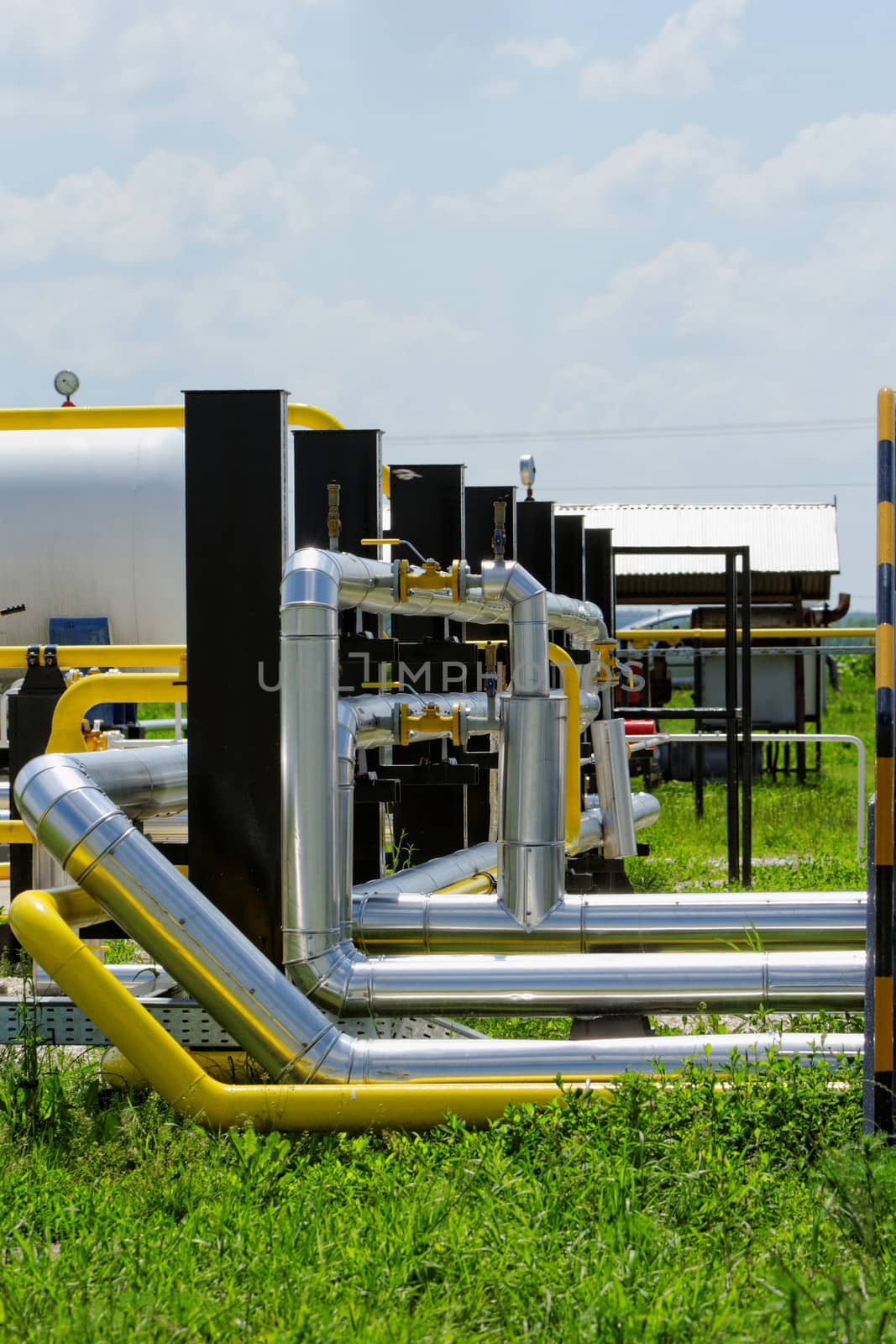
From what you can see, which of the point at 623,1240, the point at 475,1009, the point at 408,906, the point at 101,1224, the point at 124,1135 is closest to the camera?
the point at 623,1240

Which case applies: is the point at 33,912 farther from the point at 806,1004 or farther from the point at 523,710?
the point at 806,1004

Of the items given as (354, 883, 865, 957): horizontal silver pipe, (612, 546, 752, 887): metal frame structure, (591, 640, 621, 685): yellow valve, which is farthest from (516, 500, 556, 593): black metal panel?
(354, 883, 865, 957): horizontal silver pipe

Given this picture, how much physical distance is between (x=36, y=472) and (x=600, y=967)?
502 centimetres

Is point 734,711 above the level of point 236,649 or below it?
below

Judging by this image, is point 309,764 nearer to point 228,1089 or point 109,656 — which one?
point 228,1089

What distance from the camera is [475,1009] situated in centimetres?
419

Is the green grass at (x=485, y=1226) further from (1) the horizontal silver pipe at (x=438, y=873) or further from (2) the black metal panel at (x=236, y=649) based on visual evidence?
(1) the horizontal silver pipe at (x=438, y=873)

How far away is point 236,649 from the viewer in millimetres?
4473

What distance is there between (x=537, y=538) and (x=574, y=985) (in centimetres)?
429

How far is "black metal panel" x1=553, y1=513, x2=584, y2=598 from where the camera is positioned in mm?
8969

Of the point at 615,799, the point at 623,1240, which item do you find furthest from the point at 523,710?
the point at 615,799

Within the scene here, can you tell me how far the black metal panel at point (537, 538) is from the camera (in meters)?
8.03

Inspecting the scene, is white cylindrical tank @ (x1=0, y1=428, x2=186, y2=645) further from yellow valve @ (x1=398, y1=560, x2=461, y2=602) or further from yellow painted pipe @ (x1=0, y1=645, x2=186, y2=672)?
yellow valve @ (x1=398, y1=560, x2=461, y2=602)

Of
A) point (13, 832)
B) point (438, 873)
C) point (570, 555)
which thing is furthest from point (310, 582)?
point (570, 555)
